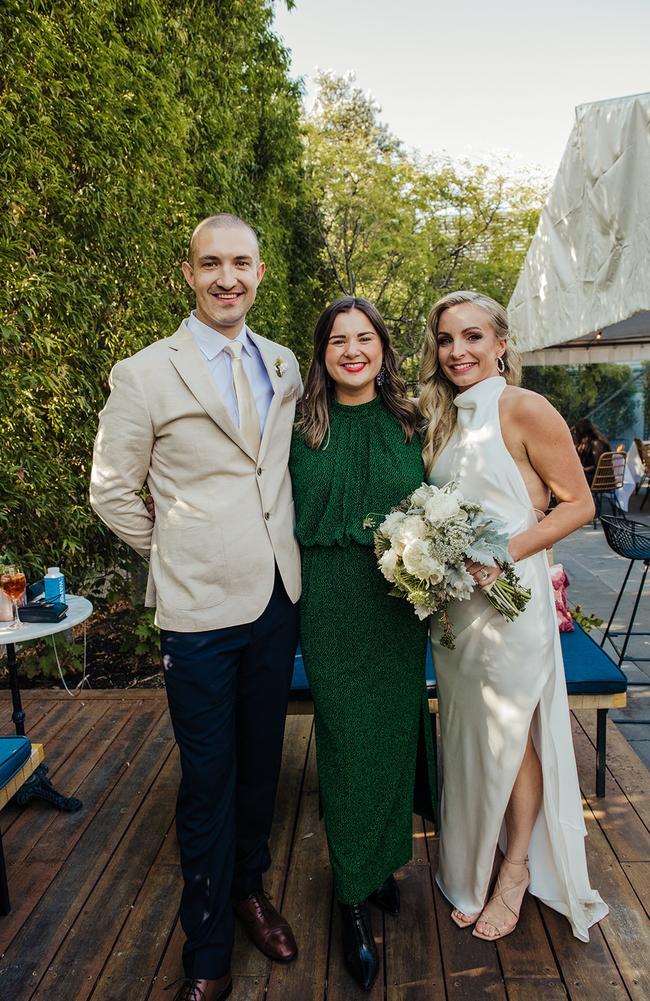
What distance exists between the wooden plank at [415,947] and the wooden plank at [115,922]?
2.48 feet

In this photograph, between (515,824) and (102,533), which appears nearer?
→ (515,824)

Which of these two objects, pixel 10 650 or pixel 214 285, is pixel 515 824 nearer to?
pixel 214 285

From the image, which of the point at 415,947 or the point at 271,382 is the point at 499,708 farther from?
the point at 271,382

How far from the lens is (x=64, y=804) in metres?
3.08

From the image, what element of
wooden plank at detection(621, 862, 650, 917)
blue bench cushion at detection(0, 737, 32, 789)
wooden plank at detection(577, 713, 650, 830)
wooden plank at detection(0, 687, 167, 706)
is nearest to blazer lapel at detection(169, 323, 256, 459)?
blue bench cushion at detection(0, 737, 32, 789)

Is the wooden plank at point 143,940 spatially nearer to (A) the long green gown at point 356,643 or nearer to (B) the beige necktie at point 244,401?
(A) the long green gown at point 356,643

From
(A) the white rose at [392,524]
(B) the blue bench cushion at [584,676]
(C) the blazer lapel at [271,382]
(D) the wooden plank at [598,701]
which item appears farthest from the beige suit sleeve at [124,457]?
(D) the wooden plank at [598,701]

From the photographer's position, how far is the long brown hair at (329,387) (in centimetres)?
229

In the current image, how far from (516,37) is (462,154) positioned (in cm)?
246

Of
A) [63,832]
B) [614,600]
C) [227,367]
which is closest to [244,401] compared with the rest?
[227,367]

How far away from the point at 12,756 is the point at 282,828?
1.16 metres

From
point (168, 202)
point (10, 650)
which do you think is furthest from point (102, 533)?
point (168, 202)

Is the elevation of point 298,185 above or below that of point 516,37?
below

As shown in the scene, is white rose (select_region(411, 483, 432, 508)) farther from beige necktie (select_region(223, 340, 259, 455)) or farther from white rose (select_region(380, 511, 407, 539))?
beige necktie (select_region(223, 340, 259, 455))
